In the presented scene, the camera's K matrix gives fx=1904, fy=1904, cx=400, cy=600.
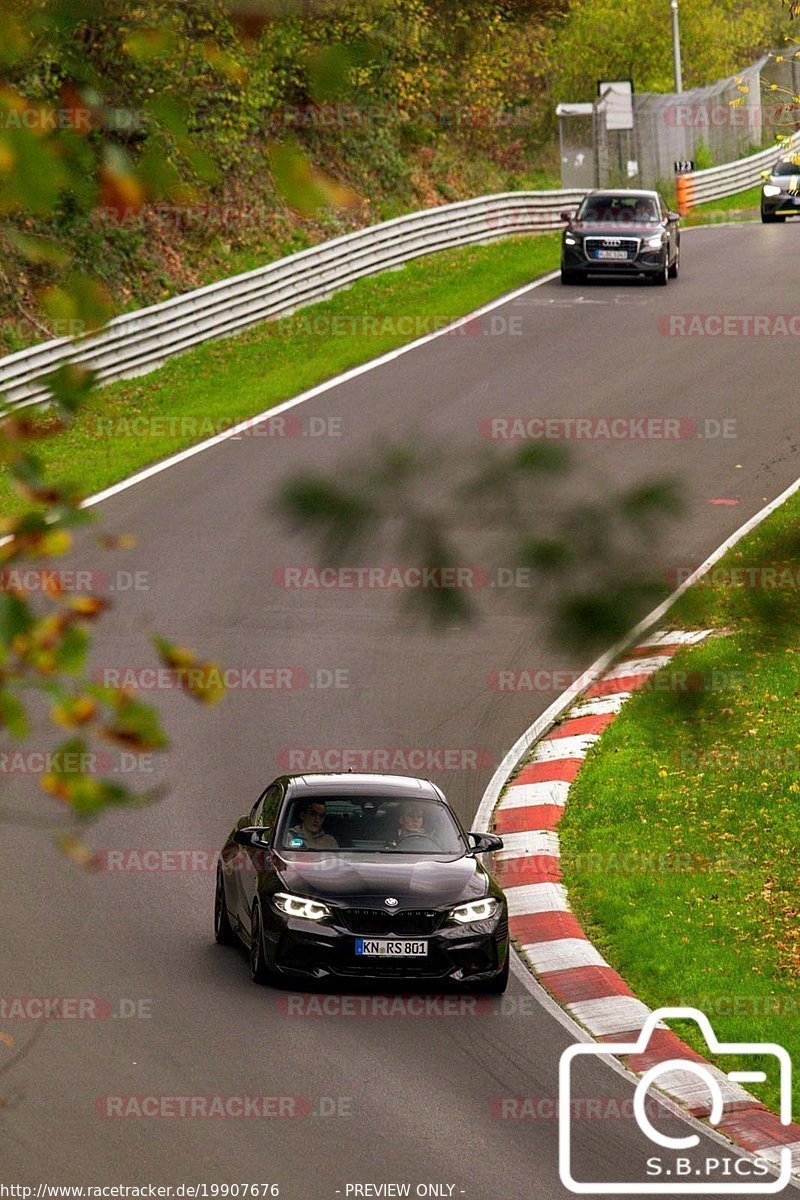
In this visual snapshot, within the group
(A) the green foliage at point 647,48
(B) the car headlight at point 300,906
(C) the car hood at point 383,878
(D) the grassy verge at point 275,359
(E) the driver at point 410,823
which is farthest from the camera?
(A) the green foliage at point 647,48

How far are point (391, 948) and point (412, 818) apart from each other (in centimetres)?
126

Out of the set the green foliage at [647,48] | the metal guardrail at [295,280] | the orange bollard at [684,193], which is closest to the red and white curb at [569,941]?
the metal guardrail at [295,280]

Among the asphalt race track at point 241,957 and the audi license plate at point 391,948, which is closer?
the asphalt race track at point 241,957

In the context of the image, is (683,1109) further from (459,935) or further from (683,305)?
(683,305)

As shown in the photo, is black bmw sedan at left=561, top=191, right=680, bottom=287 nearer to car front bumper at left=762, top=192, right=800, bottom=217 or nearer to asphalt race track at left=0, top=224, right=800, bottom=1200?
asphalt race track at left=0, top=224, right=800, bottom=1200

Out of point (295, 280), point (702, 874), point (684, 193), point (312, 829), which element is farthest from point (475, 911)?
point (684, 193)

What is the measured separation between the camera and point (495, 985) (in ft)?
40.6

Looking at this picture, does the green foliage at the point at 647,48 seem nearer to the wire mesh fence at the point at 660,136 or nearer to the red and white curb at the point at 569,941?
the wire mesh fence at the point at 660,136

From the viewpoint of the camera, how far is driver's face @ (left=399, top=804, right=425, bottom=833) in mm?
13297

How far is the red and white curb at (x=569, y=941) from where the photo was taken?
10422mm

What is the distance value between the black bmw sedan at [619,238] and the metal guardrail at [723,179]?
1678cm

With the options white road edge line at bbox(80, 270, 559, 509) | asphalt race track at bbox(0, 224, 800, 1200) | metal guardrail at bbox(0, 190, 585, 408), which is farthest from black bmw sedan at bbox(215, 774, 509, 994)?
metal guardrail at bbox(0, 190, 585, 408)

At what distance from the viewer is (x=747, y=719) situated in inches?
128

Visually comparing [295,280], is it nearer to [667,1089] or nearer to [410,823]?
[410,823]
